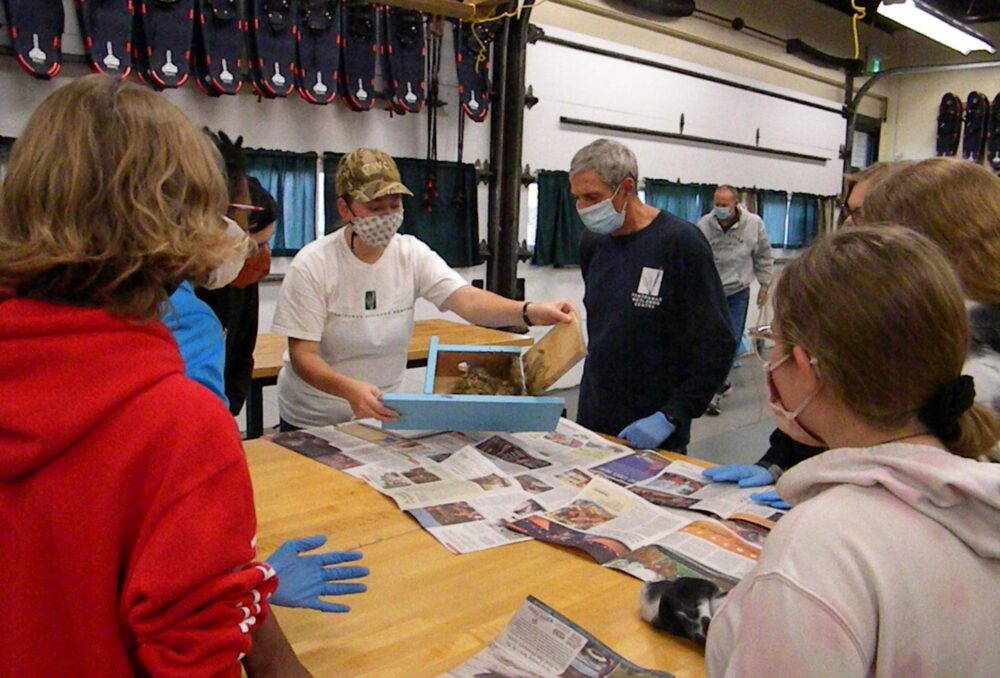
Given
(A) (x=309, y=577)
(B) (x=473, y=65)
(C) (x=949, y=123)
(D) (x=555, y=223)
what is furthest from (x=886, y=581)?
(C) (x=949, y=123)

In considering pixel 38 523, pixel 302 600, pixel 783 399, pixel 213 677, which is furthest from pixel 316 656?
pixel 783 399

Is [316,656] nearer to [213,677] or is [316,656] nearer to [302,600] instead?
[302,600]

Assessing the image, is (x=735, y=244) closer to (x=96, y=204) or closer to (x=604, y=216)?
(x=604, y=216)

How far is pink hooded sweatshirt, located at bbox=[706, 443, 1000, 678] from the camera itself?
84 cm

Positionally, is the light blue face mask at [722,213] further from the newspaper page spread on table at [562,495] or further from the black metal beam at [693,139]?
the newspaper page spread on table at [562,495]

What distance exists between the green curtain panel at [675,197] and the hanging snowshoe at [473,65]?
6.58 feet

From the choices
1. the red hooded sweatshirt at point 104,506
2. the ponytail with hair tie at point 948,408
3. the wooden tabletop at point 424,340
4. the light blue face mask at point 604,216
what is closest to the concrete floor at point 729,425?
the wooden tabletop at point 424,340

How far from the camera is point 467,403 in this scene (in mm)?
2027

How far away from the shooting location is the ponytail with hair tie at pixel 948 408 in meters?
0.92

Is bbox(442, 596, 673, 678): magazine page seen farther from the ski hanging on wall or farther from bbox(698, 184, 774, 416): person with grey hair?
the ski hanging on wall

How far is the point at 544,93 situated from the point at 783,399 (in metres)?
5.17

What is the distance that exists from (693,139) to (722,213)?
130 centimetres

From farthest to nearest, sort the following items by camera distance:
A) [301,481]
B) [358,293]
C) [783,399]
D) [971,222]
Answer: [358,293]
[301,481]
[971,222]
[783,399]

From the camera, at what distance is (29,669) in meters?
0.86
